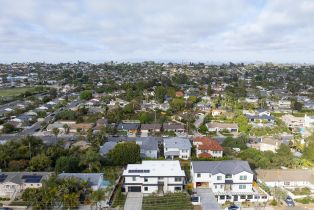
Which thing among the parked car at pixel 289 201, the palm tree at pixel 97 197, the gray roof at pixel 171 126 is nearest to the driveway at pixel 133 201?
the palm tree at pixel 97 197

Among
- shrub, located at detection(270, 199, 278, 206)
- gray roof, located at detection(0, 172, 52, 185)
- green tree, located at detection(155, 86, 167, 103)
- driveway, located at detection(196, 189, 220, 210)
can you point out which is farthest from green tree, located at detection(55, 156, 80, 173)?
green tree, located at detection(155, 86, 167, 103)

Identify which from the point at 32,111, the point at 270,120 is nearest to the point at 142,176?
the point at 270,120

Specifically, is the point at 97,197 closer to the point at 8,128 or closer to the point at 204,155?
the point at 204,155

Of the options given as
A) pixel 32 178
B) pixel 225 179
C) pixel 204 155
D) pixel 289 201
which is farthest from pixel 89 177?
pixel 289 201

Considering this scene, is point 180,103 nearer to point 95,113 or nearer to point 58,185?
point 95,113

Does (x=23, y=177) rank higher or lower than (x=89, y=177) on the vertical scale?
lower

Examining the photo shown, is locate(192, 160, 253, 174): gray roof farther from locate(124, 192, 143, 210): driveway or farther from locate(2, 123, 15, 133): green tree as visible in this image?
locate(2, 123, 15, 133): green tree
